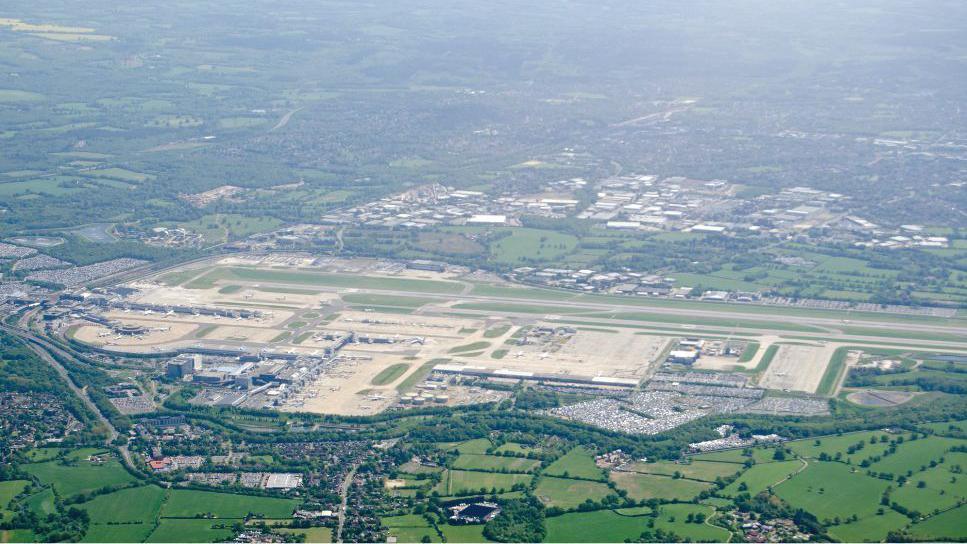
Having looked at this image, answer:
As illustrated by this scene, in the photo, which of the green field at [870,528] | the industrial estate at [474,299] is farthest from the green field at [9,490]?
the green field at [870,528]

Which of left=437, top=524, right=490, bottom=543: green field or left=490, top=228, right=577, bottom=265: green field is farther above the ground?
left=437, top=524, right=490, bottom=543: green field

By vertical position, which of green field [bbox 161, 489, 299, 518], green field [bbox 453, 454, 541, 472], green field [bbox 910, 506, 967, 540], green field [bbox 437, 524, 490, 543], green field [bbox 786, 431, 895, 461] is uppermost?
green field [bbox 910, 506, 967, 540]

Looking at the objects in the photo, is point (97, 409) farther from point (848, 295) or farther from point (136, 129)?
point (136, 129)

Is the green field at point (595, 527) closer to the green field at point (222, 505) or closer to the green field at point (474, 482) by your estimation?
the green field at point (474, 482)

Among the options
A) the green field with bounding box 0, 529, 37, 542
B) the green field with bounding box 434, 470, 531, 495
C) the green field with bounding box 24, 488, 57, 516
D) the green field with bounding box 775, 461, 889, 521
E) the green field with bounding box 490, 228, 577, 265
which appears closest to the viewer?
the green field with bounding box 0, 529, 37, 542

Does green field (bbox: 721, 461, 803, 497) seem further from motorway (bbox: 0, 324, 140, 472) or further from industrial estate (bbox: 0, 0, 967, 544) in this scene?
motorway (bbox: 0, 324, 140, 472)

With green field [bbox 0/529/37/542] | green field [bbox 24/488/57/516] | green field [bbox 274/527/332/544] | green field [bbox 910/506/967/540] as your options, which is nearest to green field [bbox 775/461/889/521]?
green field [bbox 910/506/967/540]
